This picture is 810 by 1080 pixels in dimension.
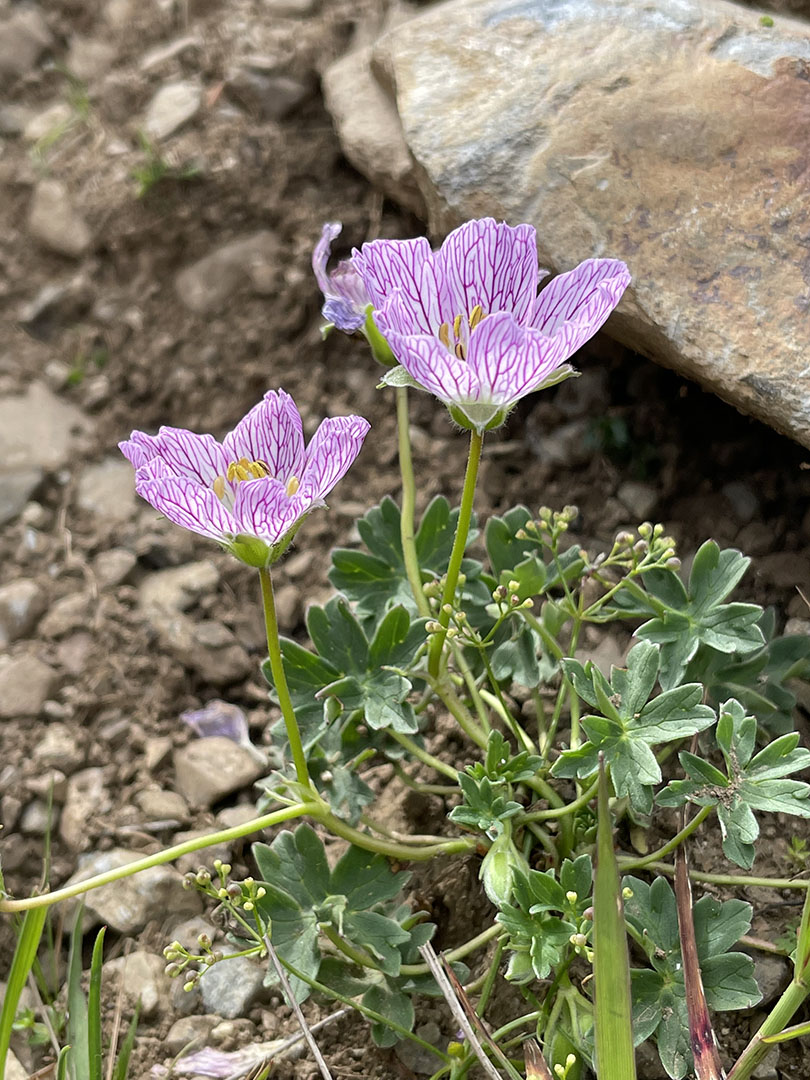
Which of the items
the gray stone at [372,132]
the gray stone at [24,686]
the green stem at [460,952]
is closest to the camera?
the green stem at [460,952]

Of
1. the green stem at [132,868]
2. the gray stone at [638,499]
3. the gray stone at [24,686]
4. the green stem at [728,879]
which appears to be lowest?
the gray stone at [24,686]

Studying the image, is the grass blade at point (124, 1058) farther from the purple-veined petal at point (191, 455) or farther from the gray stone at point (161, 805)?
the purple-veined petal at point (191, 455)

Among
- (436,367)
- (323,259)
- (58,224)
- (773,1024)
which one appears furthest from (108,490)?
(773,1024)

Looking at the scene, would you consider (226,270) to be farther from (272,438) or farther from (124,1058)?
(124,1058)

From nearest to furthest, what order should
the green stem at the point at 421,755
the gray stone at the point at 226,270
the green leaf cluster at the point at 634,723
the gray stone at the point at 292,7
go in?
the green leaf cluster at the point at 634,723 → the green stem at the point at 421,755 → the gray stone at the point at 226,270 → the gray stone at the point at 292,7

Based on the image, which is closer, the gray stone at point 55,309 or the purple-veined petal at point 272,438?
the purple-veined petal at point 272,438

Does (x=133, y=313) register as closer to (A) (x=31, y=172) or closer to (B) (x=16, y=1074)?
(A) (x=31, y=172)

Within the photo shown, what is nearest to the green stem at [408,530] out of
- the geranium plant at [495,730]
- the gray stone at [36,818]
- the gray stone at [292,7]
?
the geranium plant at [495,730]
